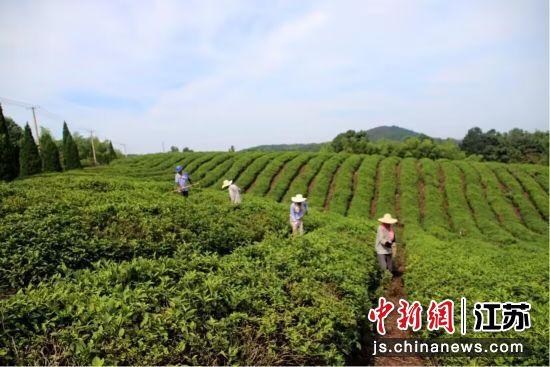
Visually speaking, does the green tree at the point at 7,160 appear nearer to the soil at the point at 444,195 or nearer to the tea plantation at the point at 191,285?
the tea plantation at the point at 191,285

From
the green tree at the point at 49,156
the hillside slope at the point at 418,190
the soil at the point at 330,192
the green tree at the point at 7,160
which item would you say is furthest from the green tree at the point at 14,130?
the soil at the point at 330,192

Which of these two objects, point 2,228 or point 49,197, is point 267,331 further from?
point 49,197

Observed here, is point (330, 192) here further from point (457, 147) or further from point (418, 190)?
point (457, 147)

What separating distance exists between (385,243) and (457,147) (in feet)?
241

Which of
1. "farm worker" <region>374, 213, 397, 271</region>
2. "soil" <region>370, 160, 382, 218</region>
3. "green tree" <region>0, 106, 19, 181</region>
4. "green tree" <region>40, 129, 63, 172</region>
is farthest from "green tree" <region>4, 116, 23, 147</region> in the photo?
"farm worker" <region>374, 213, 397, 271</region>

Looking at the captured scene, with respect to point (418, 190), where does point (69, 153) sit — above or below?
above

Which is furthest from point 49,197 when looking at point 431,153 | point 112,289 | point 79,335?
point 431,153

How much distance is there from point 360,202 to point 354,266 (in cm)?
2212

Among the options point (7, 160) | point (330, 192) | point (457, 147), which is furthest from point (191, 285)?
point (457, 147)

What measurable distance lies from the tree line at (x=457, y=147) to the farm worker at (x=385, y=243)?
4884 centimetres

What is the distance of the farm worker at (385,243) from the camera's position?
963 cm

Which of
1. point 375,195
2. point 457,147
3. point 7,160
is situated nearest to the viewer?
point 7,160

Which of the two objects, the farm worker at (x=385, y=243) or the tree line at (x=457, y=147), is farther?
the tree line at (x=457, y=147)

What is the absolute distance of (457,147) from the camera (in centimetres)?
7419
